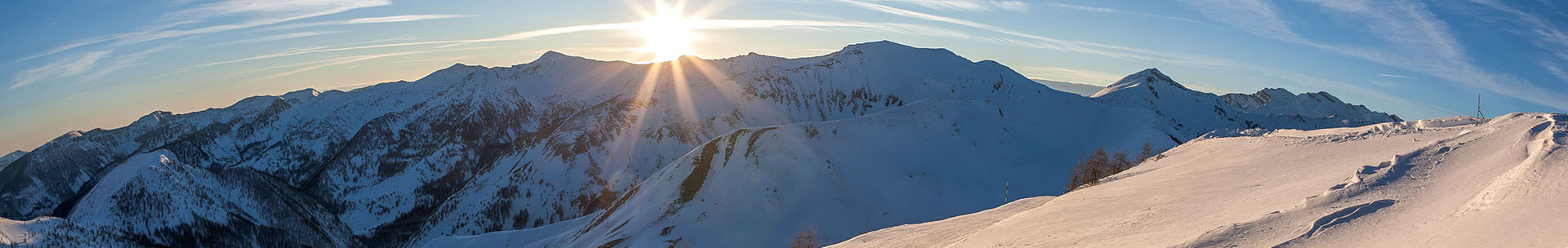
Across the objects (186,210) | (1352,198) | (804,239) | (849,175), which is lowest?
(186,210)

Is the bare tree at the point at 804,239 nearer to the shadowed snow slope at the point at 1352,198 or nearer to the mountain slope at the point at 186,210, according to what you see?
the shadowed snow slope at the point at 1352,198

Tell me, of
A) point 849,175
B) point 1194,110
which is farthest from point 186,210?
point 1194,110

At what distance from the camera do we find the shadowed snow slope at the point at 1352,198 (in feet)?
36.4

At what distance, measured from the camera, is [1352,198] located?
13688 mm

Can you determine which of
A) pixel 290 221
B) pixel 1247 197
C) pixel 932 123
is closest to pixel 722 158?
pixel 932 123

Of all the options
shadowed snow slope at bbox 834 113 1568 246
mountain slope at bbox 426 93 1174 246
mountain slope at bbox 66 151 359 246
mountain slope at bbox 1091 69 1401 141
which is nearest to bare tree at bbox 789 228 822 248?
shadowed snow slope at bbox 834 113 1568 246

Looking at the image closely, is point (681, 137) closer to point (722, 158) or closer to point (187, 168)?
point (722, 158)


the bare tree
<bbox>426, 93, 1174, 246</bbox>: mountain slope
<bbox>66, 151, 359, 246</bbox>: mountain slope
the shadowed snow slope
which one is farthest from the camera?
<bbox>66, 151, 359, 246</bbox>: mountain slope

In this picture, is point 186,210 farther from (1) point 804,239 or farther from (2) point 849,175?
(1) point 804,239

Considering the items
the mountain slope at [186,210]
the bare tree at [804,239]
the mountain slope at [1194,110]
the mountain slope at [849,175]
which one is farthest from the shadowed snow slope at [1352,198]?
the mountain slope at [186,210]

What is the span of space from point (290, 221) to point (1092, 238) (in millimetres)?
230301

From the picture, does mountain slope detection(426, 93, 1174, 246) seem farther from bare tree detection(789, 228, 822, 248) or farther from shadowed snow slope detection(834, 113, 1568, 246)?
shadowed snow slope detection(834, 113, 1568, 246)

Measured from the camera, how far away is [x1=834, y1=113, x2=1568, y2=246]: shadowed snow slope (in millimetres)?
11102

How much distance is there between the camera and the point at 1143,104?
177 m
